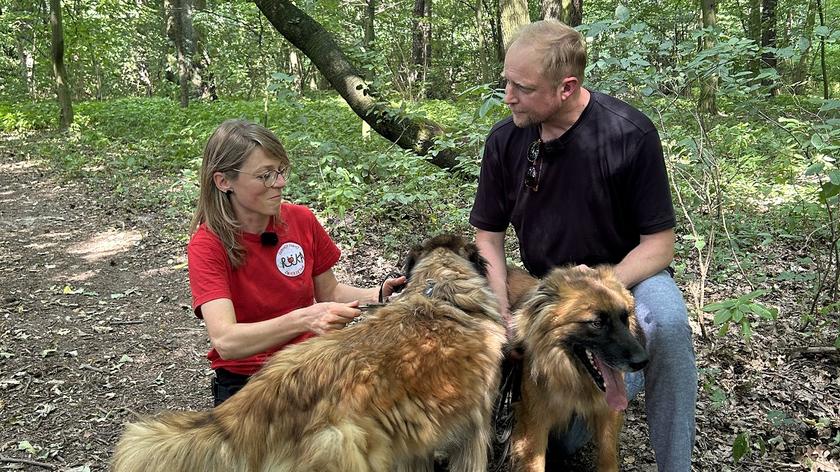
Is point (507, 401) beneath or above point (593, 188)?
beneath

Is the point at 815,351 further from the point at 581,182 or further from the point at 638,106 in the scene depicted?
the point at 638,106

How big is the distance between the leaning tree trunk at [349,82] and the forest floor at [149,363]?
5.11ft

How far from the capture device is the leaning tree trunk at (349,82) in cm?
777

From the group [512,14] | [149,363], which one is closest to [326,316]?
[149,363]

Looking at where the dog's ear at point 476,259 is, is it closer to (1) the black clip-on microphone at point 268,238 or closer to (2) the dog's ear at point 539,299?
(2) the dog's ear at point 539,299

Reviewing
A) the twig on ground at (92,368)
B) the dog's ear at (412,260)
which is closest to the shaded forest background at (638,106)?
the twig on ground at (92,368)

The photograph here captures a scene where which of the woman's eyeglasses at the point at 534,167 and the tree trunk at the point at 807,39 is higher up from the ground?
the tree trunk at the point at 807,39

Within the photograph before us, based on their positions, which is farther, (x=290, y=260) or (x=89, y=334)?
(x=89, y=334)

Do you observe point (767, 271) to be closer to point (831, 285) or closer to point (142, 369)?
point (831, 285)

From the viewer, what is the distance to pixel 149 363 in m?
4.75

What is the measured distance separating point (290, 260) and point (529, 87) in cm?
155

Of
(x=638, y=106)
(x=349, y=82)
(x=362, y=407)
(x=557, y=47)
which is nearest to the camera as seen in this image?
(x=362, y=407)

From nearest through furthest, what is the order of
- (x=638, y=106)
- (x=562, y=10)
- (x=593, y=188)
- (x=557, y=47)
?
(x=557, y=47), (x=593, y=188), (x=638, y=106), (x=562, y=10)

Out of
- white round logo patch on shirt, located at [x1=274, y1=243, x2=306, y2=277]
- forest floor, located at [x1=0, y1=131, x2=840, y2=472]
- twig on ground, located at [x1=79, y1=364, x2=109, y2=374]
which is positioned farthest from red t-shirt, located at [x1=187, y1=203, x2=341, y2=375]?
twig on ground, located at [x1=79, y1=364, x2=109, y2=374]
